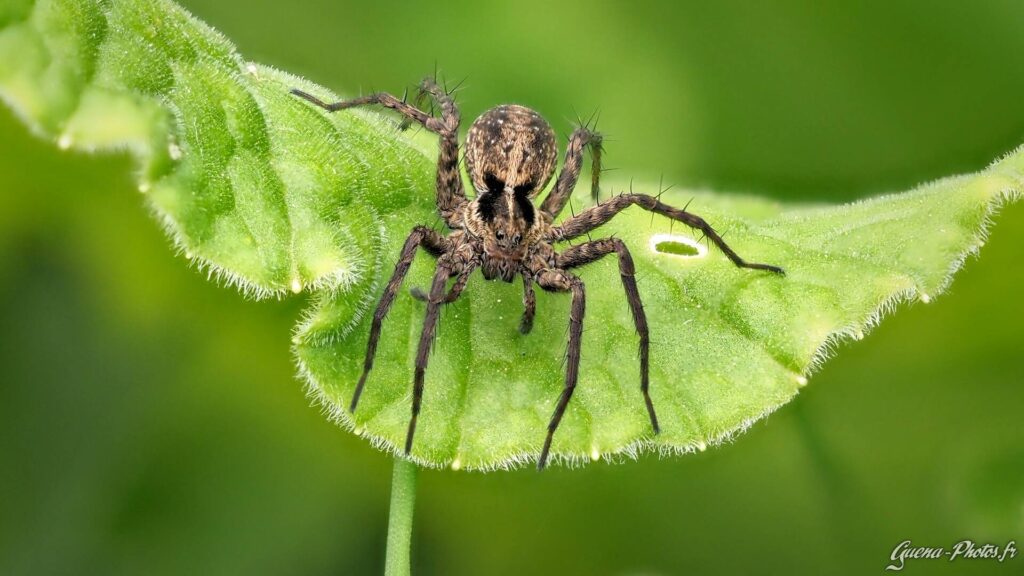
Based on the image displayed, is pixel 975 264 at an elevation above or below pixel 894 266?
above

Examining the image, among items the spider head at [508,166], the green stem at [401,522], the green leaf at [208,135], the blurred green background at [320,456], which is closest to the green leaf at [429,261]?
the green leaf at [208,135]

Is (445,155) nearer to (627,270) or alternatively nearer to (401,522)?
(627,270)

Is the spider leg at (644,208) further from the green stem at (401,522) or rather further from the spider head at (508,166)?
the green stem at (401,522)

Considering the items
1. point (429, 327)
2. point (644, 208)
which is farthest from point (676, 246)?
point (429, 327)

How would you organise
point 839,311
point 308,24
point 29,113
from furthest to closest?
point 308,24
point 839,311
point 29,113

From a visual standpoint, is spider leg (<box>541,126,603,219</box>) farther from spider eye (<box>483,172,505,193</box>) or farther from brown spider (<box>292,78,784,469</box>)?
spider eye (<box>483,172,505,193</box>)

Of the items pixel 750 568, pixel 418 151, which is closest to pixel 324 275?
pixel 418 151

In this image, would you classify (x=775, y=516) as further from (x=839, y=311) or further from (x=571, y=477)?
(x=839, y=311)
